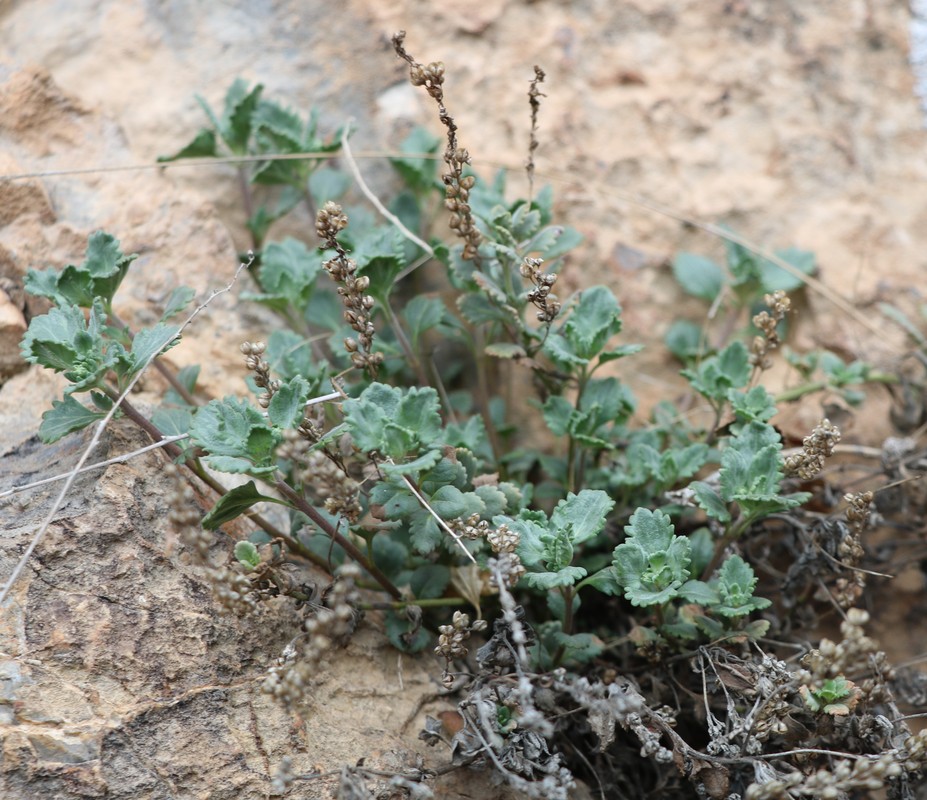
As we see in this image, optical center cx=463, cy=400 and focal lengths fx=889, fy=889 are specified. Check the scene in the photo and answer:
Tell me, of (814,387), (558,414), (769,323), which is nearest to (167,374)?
(558,414)

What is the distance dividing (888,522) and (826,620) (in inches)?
12.9

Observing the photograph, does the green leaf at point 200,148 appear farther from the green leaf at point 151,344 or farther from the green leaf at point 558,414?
the green leaf at point 558,414

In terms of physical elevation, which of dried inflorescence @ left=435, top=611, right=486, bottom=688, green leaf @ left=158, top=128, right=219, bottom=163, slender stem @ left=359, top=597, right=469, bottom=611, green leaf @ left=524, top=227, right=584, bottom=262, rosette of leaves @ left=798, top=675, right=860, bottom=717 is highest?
green leaf @ left=158, top=128, right=219, bottom=163

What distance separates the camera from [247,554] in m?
1.93

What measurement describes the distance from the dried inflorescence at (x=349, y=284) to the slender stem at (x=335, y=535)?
13.5 inches

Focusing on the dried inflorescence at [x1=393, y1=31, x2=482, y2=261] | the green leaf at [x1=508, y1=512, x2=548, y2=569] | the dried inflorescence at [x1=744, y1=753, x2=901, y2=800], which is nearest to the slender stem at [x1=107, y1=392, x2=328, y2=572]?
the green leaf at [x1=508, y1=512, x2=548, y2=569]

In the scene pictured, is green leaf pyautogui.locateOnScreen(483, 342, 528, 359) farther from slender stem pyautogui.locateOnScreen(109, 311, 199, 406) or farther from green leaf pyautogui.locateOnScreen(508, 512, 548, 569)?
slender stem pyautogui.locateOnScreen(109, 311, 199, 406)

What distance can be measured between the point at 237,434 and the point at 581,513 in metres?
0.77

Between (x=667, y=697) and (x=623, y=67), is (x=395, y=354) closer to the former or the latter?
(x=667, y=697)

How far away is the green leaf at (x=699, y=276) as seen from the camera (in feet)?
9.29

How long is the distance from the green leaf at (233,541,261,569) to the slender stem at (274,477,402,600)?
13cm

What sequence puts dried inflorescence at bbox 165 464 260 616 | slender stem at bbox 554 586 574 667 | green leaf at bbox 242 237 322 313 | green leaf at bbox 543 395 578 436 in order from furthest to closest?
1. green leaf at bbox 242 237 322 313
2. green leaf at bbox 543 395 578 436
3. slender stem at bbox 554 586 574 667
4. dried inflorescence at bbox 165 464 260 616

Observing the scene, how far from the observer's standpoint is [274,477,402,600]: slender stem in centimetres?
194

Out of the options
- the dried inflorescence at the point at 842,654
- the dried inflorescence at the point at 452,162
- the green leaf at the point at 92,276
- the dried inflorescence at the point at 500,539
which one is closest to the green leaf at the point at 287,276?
the green leaf at the point at 92,276
